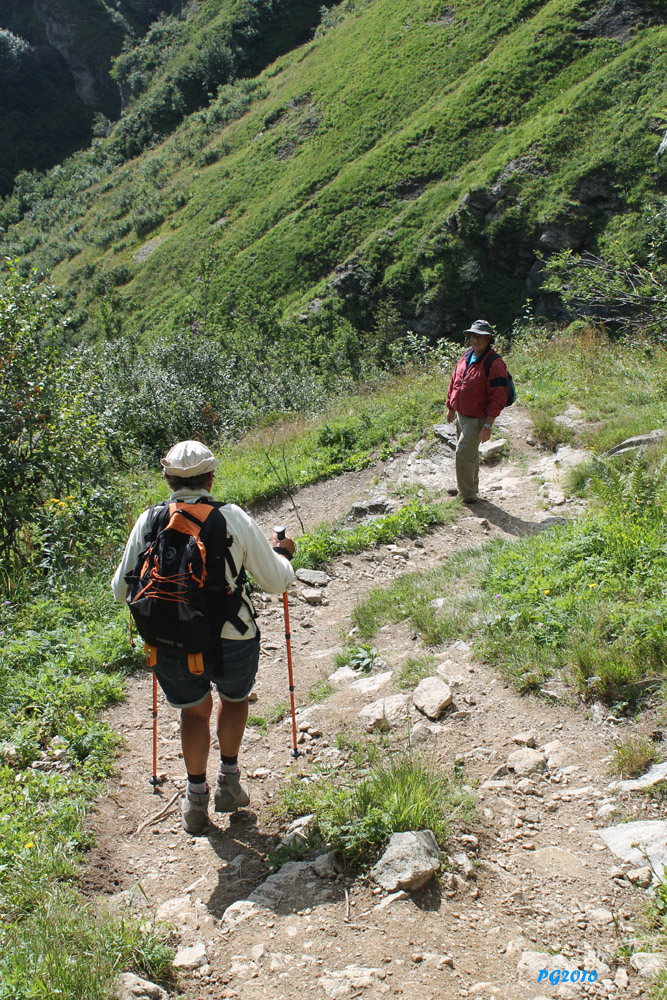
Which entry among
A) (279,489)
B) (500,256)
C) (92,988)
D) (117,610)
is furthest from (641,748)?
(500,256)

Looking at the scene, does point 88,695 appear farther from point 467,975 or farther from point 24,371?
point 24,371

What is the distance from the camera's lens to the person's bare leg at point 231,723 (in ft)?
10.9

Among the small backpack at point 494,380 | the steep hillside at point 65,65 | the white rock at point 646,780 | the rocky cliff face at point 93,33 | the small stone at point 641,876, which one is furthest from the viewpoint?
the rocky cliff face at point 93,33

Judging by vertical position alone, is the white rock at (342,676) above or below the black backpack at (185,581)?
below

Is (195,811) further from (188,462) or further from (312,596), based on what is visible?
(312,596)

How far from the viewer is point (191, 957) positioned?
251cm

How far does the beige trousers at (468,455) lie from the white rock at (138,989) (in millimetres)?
5660

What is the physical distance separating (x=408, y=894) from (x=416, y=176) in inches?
1750

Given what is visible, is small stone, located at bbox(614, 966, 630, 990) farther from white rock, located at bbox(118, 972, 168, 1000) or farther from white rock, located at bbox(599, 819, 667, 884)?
white rock, located at bbox(118, 972, 168, 1000)

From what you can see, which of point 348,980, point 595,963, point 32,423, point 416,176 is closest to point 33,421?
point 32,423

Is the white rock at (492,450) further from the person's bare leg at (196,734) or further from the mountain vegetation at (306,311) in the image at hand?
the person's bare leg at (196,734)

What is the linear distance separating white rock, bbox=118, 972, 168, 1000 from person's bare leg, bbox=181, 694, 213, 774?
0.99 metres

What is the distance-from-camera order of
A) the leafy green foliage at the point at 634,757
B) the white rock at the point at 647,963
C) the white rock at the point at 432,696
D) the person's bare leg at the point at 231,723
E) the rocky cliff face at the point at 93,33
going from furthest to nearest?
the rocky cliff face at the point at 93,33, the white rock at the point at 432,696, the person's bare leg at the point at 231,723, the leafy green foliage at the point at 634,757, the white rock at the point at 647,963

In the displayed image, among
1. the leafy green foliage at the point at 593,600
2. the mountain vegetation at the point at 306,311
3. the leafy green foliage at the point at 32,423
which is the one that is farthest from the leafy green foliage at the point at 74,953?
the leafy green foliage at the point at 32,423
